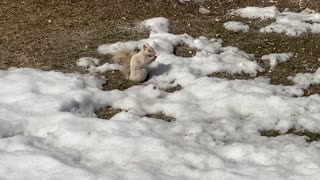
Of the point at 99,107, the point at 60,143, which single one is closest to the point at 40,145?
the point at 60,143

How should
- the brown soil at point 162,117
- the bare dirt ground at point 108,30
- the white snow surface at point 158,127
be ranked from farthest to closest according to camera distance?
the bare dirt ground at point 108,30 → the brown soil at point 162,117 → the white snow surface at point 158,127

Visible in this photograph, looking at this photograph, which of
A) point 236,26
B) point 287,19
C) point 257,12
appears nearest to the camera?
point 236,26

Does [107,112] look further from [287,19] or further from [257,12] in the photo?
[257,12]

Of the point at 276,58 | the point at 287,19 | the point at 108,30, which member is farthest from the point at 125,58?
the point at 287,19

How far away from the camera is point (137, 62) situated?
7.93 metres

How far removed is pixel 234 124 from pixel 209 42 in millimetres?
3043

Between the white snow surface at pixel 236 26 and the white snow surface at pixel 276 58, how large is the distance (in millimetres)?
1368

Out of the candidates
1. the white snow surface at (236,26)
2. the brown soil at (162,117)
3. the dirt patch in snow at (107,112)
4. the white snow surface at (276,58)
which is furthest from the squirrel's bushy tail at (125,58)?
the white snow surface at (236,26)

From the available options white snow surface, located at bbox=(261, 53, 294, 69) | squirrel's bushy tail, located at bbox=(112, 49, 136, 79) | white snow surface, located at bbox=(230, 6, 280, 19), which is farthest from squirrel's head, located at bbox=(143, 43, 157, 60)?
white snow surface, located at bbox=(230, 6, 280, 19)

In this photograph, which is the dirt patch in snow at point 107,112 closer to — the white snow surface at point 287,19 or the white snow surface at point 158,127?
the white snow surface at point 158,127

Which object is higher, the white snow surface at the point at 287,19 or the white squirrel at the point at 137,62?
the white squirrel at the point at 137,62

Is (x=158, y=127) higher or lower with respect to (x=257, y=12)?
higher

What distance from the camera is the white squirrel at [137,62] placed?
25.9ft

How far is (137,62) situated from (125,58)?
41 cm
